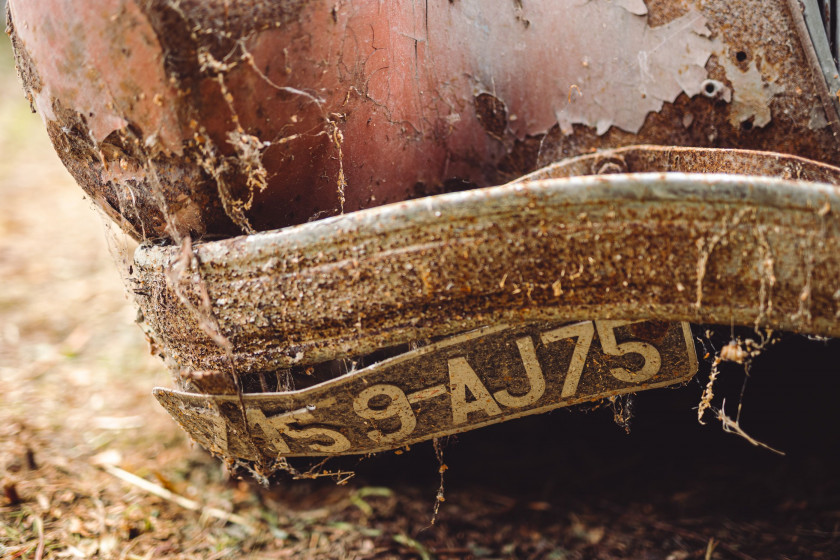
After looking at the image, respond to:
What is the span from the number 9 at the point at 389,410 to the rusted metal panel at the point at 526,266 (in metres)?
0.08

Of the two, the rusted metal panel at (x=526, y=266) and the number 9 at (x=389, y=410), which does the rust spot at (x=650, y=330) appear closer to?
the rusted metal panel at (x=526, y=266)

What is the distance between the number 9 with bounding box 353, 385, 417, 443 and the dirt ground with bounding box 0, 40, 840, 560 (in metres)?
0.16

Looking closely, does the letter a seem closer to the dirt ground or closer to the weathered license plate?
the weathered license plate

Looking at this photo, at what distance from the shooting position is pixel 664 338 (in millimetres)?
815

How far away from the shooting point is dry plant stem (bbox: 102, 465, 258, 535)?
1448mm

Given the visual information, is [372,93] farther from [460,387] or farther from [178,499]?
[178,499]

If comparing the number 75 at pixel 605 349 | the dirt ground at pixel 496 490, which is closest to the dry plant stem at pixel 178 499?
the dirt ground at pixel 496 490

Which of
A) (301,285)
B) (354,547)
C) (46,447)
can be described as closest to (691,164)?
Result: (301,285)

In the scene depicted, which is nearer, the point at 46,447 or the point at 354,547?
the point at 354,547

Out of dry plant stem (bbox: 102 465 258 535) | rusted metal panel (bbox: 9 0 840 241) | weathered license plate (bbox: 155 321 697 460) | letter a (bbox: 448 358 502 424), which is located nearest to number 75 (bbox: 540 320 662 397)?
weathered license plate (bbox: 155 321 697 460)

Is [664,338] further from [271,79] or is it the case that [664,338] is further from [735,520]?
[735,520]

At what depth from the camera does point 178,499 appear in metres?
1.51

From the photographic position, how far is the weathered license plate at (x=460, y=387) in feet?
2.68

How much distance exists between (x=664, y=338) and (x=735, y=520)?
2.65 feet
